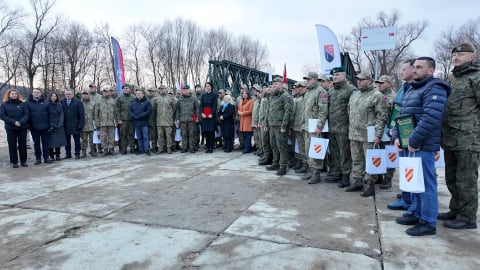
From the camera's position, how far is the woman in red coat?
357 inches

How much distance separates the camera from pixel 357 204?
178 inches

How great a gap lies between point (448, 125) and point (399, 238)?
1.33 meters

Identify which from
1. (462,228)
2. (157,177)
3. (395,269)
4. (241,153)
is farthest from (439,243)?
(241,153)

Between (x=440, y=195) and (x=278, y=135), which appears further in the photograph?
(x=278, y=135)

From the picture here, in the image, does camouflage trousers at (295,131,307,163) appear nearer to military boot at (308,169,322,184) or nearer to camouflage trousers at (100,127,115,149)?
military boot at (308,169,322,184)

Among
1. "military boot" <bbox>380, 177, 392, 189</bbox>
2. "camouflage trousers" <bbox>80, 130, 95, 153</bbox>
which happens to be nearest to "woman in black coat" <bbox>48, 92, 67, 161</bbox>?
"camouflage trousers" <bbox>80, 130, 95, 153</bbox>

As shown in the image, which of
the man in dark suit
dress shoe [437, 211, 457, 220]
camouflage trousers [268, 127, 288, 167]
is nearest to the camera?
dress shoe [437, 211, 457, 220]

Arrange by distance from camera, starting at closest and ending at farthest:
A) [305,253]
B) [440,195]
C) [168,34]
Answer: [305,253], [440,195], [168,34]

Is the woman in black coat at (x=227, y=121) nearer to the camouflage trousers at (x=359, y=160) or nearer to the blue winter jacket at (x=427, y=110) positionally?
the camouflage trousers at (x=359, y=160)

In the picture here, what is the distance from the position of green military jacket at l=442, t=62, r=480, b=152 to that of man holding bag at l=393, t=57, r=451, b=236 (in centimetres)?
24

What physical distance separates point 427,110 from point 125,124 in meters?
7.94

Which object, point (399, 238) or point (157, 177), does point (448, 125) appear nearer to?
point (399, 238)

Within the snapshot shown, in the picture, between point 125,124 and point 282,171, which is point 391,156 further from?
point 125,124

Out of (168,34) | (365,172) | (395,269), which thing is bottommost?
(395,269)
